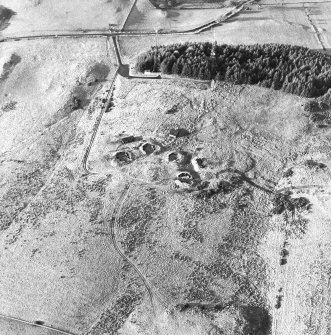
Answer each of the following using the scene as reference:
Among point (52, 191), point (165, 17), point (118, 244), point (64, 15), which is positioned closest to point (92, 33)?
point (64, 15)

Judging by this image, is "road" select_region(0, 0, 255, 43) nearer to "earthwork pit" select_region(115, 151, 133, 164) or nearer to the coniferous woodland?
the coniferous woodland

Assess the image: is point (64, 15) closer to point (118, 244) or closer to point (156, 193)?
point (156, 193)

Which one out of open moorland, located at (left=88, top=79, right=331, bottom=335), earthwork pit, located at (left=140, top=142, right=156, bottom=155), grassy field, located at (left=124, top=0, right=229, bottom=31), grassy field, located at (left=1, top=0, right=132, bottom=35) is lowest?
open moorland, located at (left=88, top=79, right=331, bottom=335)

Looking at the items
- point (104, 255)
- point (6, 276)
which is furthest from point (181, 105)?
point (6, 276)

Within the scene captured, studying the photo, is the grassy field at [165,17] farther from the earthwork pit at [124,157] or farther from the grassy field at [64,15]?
the earthwork pit at [124,157]

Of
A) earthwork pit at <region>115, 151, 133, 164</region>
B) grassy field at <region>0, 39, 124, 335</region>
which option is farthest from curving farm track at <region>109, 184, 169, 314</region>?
earthwork pit at <region>115, 151, 133, 164</region>

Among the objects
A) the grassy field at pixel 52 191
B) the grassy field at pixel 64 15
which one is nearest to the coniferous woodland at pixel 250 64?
the grassy field at pixel 52 191

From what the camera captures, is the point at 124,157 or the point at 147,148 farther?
the point at 147,148
